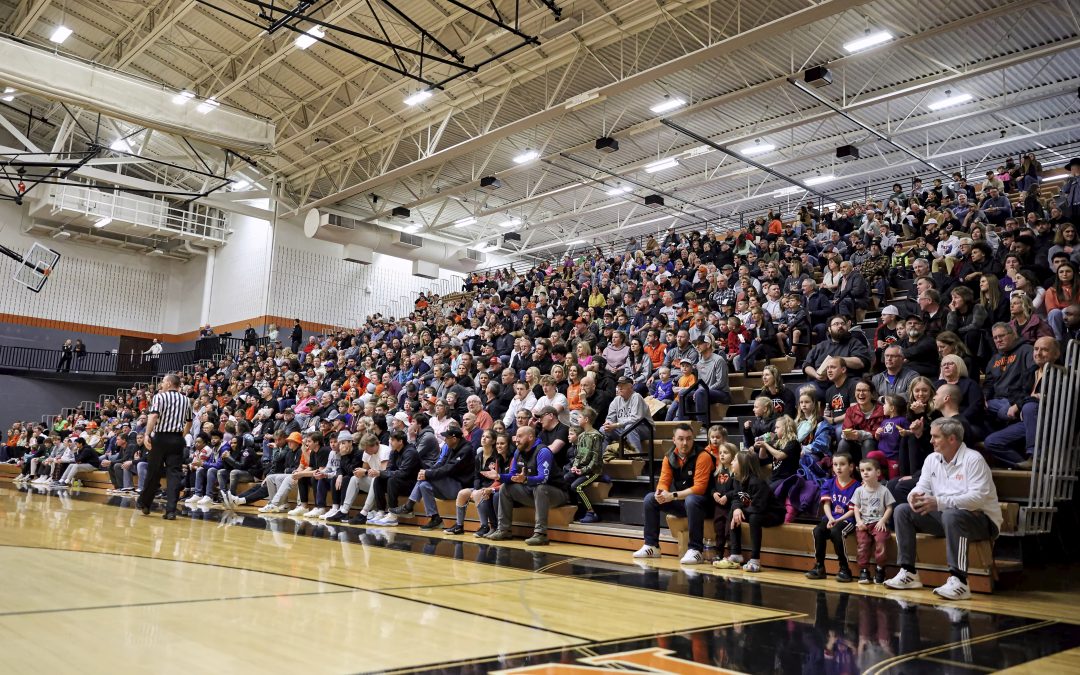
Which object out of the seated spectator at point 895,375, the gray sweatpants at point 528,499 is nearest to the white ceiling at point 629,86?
the seated spectator at point 895,375

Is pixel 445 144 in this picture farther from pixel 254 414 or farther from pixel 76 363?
pixel 76 363

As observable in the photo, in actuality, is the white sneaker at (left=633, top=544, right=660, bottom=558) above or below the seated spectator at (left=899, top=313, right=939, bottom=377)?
below

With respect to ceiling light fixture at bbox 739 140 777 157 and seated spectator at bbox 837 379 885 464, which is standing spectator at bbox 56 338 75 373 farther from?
seated spectator at bbox 837 379 885 464

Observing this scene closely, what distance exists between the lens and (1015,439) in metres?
5.53

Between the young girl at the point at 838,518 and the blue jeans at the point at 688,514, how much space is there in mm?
926

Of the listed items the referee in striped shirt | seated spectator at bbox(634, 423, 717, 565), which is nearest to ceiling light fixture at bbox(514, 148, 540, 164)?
the referee in striped shirt

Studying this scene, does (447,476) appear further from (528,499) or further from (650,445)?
(650,445)

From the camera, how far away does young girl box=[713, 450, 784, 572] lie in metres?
5.77

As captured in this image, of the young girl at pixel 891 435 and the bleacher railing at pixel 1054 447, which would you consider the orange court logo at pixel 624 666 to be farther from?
the bleacher railing at pixel 1054 447

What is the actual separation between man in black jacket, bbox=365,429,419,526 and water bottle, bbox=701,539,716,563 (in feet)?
13.3

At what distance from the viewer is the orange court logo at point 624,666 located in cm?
265

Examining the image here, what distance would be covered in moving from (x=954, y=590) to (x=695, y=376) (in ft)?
13.6

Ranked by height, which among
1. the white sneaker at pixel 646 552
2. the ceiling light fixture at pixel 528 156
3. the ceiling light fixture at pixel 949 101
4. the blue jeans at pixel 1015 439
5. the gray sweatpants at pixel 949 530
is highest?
the ceiling light fixture at pixel 949 101

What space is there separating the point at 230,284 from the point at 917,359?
75.4 feet
